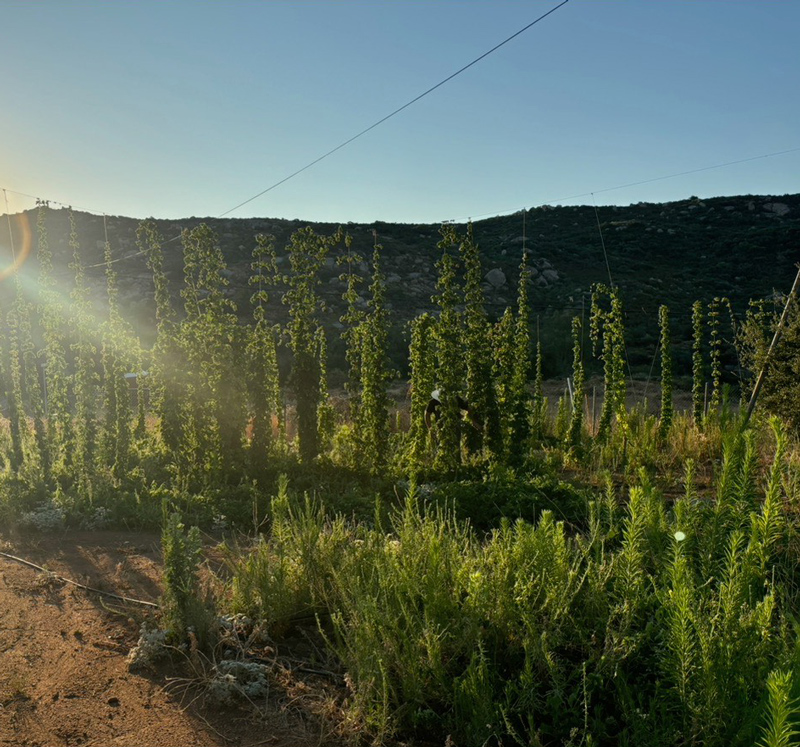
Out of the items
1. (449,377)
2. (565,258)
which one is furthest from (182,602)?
(565,258)

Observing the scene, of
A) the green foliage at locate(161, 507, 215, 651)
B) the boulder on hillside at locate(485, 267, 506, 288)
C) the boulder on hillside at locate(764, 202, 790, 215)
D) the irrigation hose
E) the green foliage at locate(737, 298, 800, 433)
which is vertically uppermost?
the boulder on hillside at locate(764, 202, 790, 215)

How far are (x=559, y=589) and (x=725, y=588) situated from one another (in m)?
0.68

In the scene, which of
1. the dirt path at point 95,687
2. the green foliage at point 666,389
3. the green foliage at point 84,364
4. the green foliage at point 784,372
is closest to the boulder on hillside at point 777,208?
the green foliage at point 666,389

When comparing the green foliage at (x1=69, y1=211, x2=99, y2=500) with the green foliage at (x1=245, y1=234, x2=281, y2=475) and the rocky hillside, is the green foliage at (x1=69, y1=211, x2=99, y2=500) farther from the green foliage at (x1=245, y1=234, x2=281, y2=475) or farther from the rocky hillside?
the rocky hillside

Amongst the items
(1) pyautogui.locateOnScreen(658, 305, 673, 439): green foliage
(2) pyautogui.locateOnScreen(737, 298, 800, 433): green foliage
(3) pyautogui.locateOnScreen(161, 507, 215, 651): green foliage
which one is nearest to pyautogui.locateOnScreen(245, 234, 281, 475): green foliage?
(3) pyautogui.locateOnScreen(161, 507, 215, 651): green foliage

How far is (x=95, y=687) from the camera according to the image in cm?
321

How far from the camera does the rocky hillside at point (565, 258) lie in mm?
24047

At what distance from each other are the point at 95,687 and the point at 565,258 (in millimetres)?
32700

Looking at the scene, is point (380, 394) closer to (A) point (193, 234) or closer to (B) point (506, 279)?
(A) point (193, 234)

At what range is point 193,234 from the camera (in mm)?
7914

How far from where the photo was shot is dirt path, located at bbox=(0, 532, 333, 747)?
2.83 metres

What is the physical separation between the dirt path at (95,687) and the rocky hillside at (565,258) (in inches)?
600

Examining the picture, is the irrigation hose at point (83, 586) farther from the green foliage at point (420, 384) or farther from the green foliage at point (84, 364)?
the green foliage at point (420, 384)

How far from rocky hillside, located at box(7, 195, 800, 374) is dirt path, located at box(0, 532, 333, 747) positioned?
1525 cm
